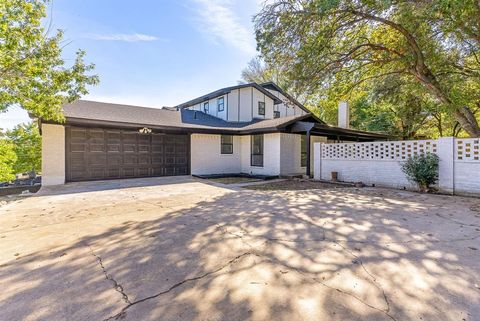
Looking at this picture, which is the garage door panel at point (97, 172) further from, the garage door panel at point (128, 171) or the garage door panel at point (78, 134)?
the garage door panel at point (78, 134)

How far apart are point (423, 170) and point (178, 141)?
1009 centimetres

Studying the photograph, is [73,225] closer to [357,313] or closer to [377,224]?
[357,313]

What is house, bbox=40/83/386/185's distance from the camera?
31.3 ft

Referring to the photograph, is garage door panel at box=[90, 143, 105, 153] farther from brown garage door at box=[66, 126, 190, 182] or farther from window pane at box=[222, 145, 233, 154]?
window pane at box=[222, 145, 233, 154]

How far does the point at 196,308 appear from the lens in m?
1.98

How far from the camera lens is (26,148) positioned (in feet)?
53.4

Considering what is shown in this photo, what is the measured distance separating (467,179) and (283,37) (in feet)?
23.3

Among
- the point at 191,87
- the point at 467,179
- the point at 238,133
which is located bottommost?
the point at 467,179

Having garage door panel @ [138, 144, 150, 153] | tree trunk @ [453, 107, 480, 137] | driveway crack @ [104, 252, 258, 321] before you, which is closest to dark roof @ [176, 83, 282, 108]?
garage door panel @ [138, 144, 150, 153]

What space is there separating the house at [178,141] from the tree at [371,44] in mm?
2819

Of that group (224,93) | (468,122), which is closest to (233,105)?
(224,93)

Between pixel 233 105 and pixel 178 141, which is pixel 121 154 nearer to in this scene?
pixel 178 141

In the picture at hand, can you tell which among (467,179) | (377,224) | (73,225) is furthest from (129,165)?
(467,179)

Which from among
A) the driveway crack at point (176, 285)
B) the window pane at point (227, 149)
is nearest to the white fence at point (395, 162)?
the window pane at point (227, 149)
